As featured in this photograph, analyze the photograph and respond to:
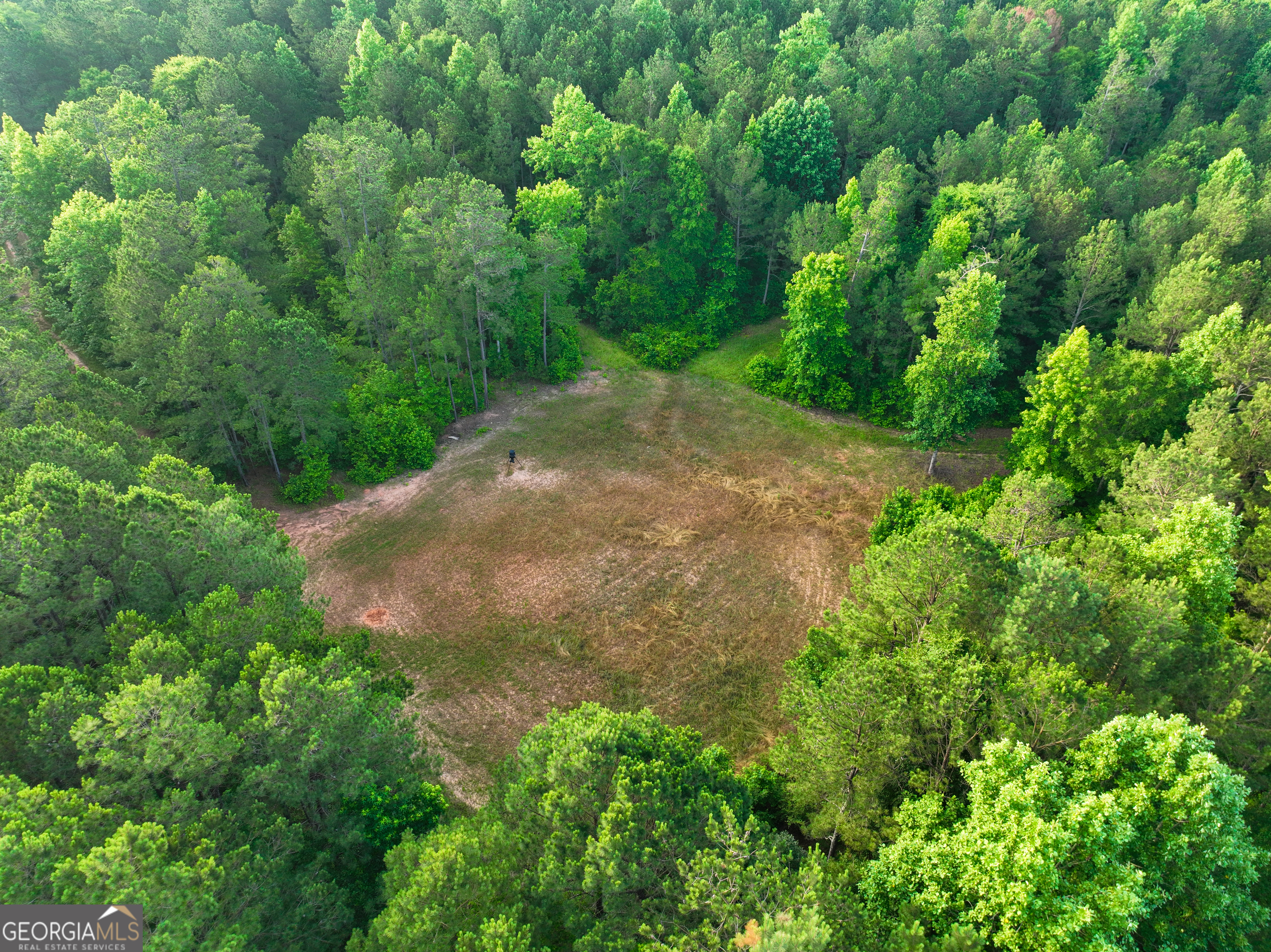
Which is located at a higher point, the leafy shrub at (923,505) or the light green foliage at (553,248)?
the light green foliage at (553,248)

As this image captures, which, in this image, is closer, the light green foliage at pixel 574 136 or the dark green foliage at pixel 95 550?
the dark green foliage at pixel 95 550

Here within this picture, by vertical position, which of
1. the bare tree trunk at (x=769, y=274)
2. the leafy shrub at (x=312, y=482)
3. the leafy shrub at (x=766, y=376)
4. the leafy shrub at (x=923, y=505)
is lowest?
the leafy shrub at (x=923, y=505)

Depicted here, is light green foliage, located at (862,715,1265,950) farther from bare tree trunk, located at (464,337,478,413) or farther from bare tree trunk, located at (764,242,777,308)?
bare tree trunk, located at (764,242,777,308)

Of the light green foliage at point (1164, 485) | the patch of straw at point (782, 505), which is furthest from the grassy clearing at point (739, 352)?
the light green foliage at point (1164, 485)

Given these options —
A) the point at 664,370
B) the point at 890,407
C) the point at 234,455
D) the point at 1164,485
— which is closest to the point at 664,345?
the point at 664,370

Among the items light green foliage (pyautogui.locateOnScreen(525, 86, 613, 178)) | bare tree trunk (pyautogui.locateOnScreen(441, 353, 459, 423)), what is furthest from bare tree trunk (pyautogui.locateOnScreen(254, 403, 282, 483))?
light green foliage (pyautogui.locateOnScreen(525, 86, 613, 178))

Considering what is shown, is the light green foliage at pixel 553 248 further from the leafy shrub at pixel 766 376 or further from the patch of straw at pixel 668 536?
the patch of straw at pixel 668 536

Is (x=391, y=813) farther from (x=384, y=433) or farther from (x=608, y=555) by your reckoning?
(x=384, y=433)
